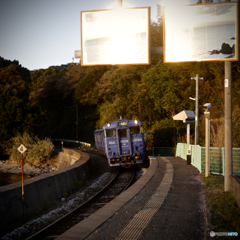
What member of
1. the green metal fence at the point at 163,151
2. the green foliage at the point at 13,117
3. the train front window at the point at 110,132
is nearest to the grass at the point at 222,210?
the train front window at the point at 110,132

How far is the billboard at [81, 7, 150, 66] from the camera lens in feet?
26.0

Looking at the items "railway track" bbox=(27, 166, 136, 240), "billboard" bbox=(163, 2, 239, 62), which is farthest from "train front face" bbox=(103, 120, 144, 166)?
"billboard" bbox=(163, 2, 239, 62)

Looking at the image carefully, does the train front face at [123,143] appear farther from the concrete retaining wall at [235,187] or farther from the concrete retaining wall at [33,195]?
the concrete retaining wall at [235,187]

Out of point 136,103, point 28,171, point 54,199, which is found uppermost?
point 136,103

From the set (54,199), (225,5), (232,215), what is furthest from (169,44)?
(54,199)

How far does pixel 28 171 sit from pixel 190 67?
2463cm

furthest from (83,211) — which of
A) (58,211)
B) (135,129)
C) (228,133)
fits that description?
(135,129)

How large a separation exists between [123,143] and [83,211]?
31.6 ft

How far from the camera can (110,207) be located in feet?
24.9

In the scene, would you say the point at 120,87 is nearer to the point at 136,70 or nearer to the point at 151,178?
the point at 136,70

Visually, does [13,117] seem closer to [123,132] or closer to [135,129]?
[123,132]

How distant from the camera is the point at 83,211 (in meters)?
10.6

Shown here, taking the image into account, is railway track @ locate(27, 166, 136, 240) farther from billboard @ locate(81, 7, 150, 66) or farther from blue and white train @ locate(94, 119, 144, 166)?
billboard @ locate(81, 7, 150, 66)

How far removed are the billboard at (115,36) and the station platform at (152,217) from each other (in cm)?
410
